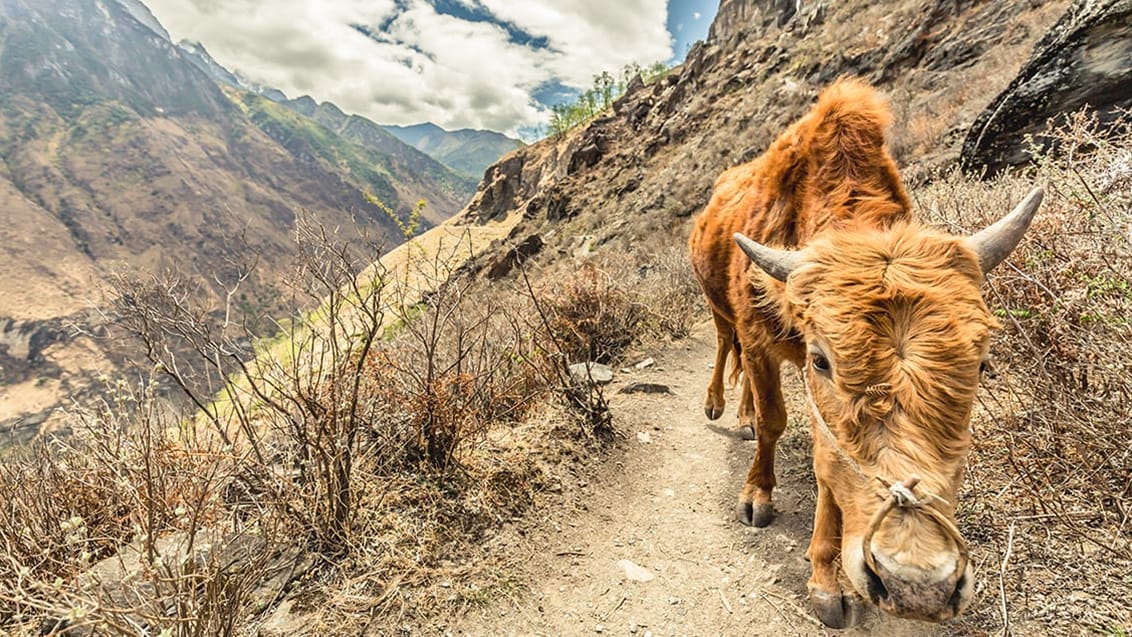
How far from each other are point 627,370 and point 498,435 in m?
2.78

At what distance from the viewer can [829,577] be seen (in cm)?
262

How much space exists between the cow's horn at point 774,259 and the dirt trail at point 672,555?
1.91 meters

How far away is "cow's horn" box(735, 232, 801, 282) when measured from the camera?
218 cm

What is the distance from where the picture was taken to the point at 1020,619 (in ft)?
6.93

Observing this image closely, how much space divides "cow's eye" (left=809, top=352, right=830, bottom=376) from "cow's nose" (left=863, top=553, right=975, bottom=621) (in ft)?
2.37

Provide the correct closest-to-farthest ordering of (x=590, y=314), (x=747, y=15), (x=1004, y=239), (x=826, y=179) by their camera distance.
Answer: (x=1004, y=239) < (x=826, y=179) < (x=590, y=314) < (x=747, y=15)

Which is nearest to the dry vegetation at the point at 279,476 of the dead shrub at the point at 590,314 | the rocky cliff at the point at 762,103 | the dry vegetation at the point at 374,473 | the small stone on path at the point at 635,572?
the dry vegetation at the point at 374,473

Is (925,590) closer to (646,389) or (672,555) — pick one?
(672,555)

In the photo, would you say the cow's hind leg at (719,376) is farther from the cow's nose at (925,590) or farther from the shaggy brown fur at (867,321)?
the cow's nose at (925,590)

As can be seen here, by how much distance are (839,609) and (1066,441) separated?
1419mm

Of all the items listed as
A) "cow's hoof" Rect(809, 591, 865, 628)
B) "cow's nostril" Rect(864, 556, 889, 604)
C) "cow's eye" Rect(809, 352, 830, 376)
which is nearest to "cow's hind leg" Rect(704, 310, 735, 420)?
"cow's hoof" Rect(809, 591, 865, 628)

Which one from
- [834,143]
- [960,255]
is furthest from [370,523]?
[834,143]

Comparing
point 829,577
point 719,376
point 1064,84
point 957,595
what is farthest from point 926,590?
point 1064,84

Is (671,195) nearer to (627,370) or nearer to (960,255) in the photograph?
(627,370)
